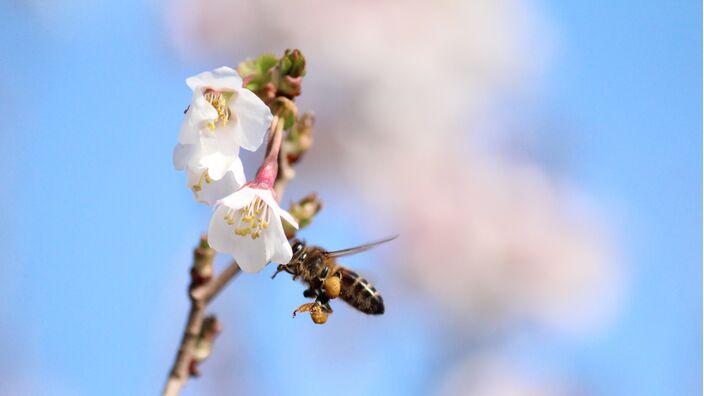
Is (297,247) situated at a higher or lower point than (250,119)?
lower

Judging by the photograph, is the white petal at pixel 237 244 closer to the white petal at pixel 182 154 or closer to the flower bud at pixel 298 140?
the white petal at pixel 182 154

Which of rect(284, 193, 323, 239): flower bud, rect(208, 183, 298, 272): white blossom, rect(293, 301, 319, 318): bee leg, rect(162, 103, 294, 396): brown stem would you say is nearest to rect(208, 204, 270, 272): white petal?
rect(208, 183, 298, 272): white blossom

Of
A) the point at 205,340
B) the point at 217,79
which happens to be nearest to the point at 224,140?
the point at 217,79

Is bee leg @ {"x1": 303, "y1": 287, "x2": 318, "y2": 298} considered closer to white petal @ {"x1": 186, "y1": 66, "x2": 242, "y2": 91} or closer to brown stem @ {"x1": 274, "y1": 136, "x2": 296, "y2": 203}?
brown stem @ {"x1": 274, "y1": 136, "x2": 296, "y2": 203}

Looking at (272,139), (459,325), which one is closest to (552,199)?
(459,325)

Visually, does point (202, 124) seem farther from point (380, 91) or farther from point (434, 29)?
point (434, 29)

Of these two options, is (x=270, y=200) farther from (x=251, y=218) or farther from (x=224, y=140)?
(x=224, y=140)

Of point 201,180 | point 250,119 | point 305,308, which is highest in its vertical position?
point 250,119

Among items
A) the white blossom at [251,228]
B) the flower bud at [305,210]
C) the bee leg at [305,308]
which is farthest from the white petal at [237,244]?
the flower bud at [305,210]
